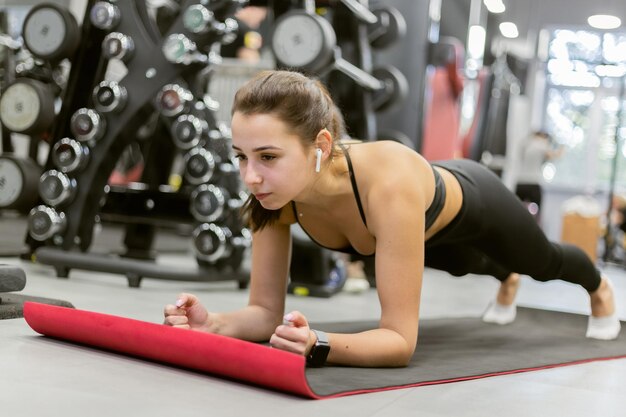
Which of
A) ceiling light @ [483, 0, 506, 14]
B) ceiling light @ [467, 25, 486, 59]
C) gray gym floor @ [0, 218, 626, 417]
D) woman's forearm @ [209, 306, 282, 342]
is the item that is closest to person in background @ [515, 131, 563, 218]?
ceiling light @ [467, 25, 486, 59]

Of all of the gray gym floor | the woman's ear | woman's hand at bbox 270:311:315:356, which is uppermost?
the woman's ear

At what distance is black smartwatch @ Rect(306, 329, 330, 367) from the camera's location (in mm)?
1703

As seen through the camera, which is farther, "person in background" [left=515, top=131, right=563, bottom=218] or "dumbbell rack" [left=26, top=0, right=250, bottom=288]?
"person in background" [left=515, top=131, right=563, bottom=218]

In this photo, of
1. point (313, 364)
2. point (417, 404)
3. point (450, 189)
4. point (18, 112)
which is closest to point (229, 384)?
point (313, 364)

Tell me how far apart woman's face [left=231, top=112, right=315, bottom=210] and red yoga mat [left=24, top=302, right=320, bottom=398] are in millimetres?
328

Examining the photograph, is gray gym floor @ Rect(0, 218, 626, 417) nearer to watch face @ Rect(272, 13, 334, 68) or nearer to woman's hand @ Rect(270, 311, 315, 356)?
woman's hand @ Rect(270, 311, 315, 356)

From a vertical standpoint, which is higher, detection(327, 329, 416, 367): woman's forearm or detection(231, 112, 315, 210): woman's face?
detection(231, 112, 315, 210): woman's face

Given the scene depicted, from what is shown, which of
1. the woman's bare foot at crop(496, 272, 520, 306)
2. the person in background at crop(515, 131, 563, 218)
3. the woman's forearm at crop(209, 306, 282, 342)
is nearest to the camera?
the woman's forearm at crop(209, 306, 282, 342)

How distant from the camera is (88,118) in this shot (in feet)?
12.0

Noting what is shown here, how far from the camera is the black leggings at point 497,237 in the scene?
2252mm

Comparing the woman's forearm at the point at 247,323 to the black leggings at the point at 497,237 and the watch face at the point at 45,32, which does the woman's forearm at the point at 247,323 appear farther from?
the watch face at the point at 45,32

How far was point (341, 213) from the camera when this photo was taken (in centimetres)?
200

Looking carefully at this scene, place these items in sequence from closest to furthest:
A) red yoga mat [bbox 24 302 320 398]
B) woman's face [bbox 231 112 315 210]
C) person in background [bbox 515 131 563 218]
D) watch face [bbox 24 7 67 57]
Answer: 1. red yoga mat [bbox 24 302 320 398]
2. woman's face [bbox 231 112 315 210]
3. watch face [bbox 24 7 67 57]
4. person in background [bbox 515 131 563 218]

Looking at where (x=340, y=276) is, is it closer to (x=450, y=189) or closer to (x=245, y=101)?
(x=450, y=189)
